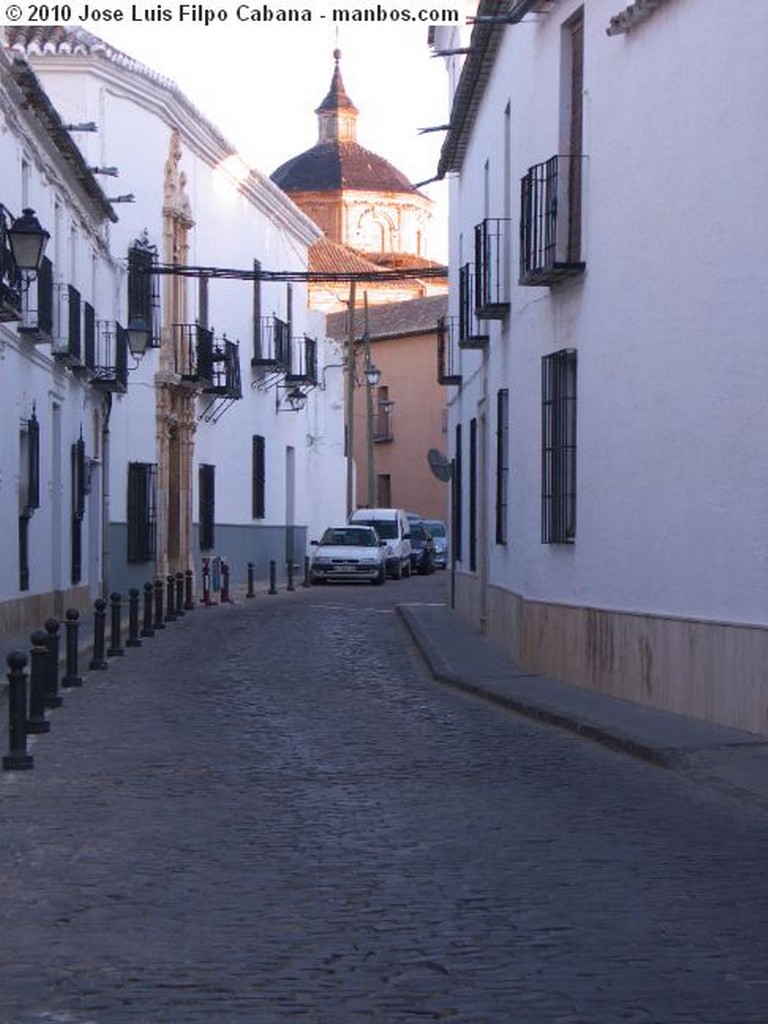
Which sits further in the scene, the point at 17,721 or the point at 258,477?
the point at 258,477

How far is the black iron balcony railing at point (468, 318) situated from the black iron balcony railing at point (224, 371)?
14.0 meters

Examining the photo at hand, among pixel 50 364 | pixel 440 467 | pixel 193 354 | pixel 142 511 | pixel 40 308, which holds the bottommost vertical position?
pixel 142 511

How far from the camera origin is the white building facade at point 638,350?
510 inches

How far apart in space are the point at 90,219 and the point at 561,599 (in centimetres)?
1530

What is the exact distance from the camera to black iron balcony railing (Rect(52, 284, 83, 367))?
26.6 m

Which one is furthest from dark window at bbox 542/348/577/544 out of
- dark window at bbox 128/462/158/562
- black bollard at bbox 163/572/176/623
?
dark window at bbox 128/462/158/562

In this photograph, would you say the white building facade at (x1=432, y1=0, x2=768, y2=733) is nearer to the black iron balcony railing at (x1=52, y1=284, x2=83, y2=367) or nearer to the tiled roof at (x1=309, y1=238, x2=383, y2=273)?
the black iron balcony railing at (x1=52, y1=284, x2=83, y2=367)

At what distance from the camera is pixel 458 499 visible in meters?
29.4

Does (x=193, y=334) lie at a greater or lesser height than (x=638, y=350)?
greater

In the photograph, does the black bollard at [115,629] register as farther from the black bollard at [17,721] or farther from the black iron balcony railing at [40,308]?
the black bollard at [17,721]

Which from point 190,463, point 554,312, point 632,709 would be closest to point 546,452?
point 554,312

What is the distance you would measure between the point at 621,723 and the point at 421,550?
3843cm

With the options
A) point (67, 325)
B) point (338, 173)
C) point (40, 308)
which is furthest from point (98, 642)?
point (338, 173)

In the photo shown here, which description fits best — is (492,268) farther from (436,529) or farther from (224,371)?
(436,529)
